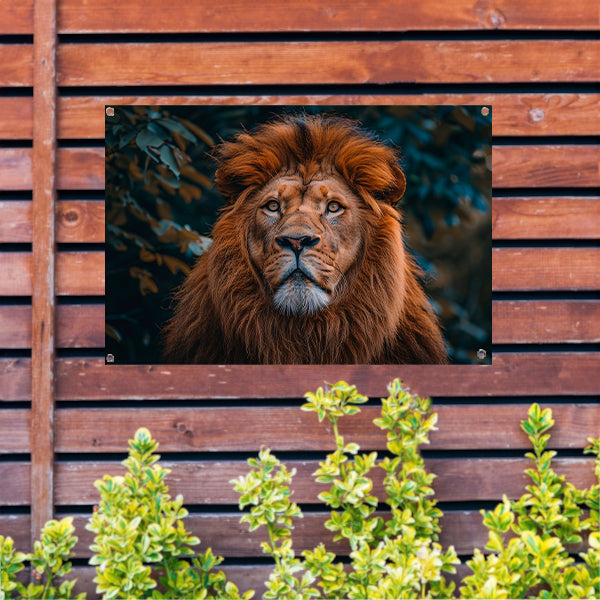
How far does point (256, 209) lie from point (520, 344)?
1.12 meters

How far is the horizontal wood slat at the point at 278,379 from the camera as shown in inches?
92.4

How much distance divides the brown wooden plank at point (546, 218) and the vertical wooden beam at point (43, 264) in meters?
1.67

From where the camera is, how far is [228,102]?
7.75 ft

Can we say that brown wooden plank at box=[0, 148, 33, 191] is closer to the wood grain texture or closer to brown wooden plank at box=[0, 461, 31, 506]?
brown wooden plank at box=[0, 461, 31, 506]

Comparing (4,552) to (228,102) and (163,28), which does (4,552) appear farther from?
(163,28)

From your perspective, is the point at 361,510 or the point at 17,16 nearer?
the point at 361,510

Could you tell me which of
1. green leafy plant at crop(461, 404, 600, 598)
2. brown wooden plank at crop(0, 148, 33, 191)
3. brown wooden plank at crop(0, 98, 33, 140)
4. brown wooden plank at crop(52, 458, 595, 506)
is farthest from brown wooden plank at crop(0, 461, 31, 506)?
green leafy plant at crop(461, 404, 600, 598)

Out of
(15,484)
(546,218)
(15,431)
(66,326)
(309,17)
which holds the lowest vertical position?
Result: (15,484)

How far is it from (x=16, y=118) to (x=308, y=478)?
5.71 feet

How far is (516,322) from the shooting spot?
238 cm

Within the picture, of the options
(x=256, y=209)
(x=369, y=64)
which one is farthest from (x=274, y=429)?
(x=369, y=64)

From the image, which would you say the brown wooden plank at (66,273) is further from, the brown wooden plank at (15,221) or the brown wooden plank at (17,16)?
the brown wooden plank at (17,16)

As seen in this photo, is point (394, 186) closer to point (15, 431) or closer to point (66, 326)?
point (66, 326)

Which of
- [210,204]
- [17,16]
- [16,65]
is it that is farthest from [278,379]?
[17,16]
